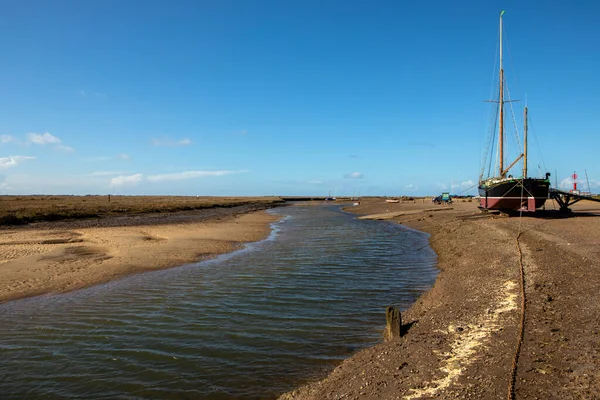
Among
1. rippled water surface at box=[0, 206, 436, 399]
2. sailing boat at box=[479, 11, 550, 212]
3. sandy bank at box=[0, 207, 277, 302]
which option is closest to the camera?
rippled water surface at box=[0, 206, 436, 399]

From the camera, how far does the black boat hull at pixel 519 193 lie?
2948 cm

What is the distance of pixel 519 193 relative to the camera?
3011 centimetres

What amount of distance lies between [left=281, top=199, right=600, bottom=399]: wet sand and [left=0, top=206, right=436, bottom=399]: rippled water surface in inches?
47.4

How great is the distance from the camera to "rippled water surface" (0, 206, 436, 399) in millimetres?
7582

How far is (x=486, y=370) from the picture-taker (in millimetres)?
6312

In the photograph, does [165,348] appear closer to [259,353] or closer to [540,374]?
[259,353]

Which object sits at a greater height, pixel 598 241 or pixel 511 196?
pixel 511 196

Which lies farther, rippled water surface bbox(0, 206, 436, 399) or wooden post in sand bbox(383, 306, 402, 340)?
wooden post in sand bbox(383, 306, 402, 340)

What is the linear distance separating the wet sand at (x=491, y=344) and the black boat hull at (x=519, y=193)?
16725mm

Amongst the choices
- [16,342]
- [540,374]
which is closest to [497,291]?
[540,374]

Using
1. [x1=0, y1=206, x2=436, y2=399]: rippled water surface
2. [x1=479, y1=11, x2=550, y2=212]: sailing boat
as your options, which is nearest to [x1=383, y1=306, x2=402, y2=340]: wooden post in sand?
[x1=0, y1=206, x2=436, y2=399]: rippled water surface

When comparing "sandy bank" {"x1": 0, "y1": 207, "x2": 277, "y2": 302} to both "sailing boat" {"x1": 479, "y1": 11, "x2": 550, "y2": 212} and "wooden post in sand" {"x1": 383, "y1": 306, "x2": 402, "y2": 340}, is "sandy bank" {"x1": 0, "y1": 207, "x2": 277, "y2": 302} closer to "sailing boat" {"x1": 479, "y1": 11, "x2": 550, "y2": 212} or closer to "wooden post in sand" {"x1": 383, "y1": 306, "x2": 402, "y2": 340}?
"wooden post in sand" {"x1": 383, "y1": 306, "x2": 402, "y2": 340}

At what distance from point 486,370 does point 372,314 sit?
518cm

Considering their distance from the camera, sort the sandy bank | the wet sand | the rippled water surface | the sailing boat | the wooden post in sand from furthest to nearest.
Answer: the sailing boat < the sandy bank < the wooden post in sand < the rippled water surface < the wet sand
